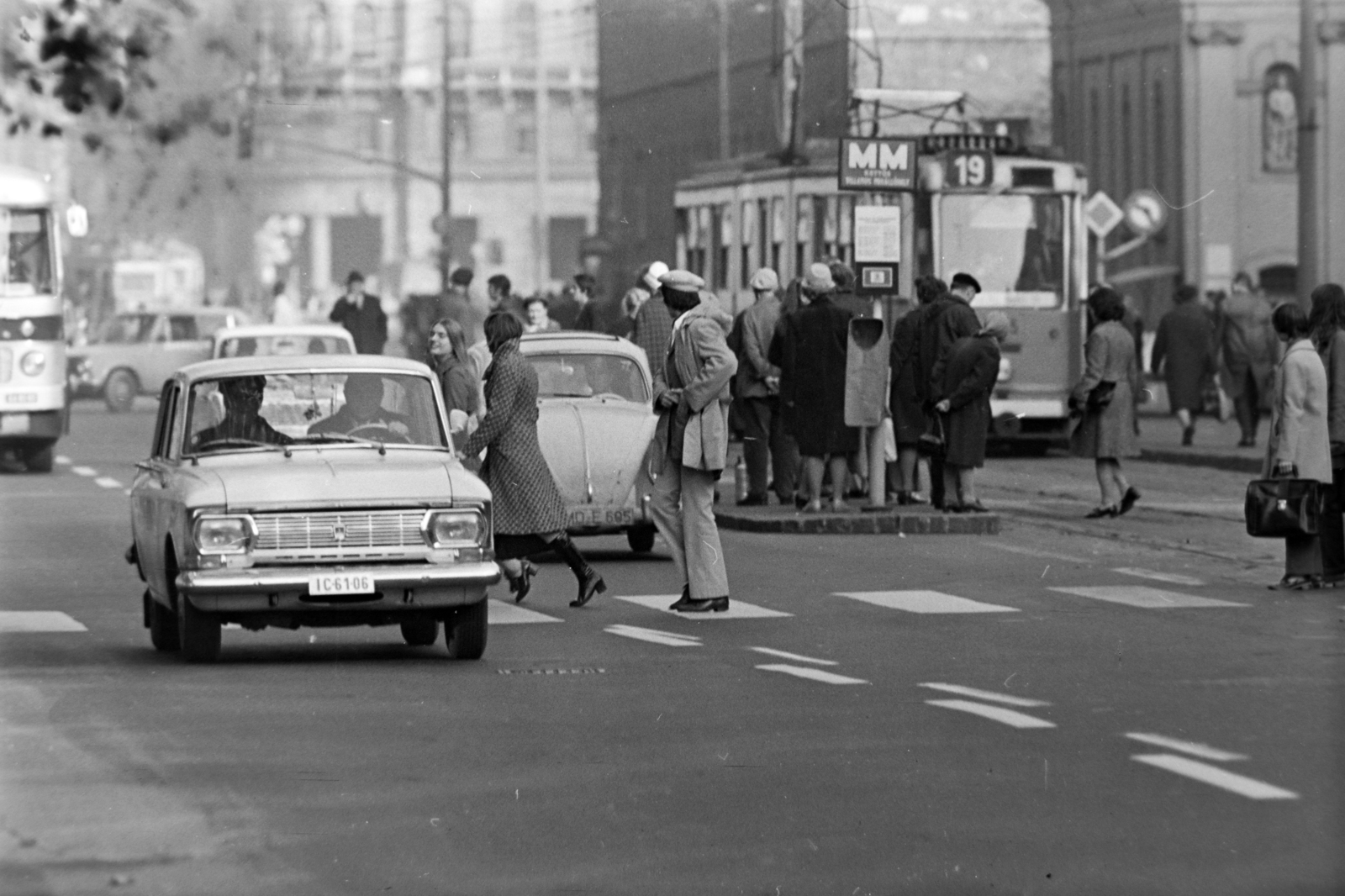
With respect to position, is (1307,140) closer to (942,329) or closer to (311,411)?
(942,329)

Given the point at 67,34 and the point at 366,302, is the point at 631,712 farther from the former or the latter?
the point at 366,302

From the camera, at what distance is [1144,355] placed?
5019 cm

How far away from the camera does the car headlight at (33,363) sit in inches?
1248

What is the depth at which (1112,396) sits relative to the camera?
23.8 m

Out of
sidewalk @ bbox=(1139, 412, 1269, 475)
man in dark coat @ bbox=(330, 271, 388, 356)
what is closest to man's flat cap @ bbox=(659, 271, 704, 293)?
sidewalk @ bbox=(1139, 412, 1269, 475)

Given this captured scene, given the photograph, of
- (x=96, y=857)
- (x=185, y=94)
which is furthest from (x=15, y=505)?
(x=185, y=94)

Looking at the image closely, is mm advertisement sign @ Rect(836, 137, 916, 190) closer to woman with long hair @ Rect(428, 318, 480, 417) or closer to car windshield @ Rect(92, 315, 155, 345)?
woman with long hair @ Rect(428, 318, 480, 417)

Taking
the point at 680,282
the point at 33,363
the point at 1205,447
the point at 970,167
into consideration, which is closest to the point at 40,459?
the point at 33,363

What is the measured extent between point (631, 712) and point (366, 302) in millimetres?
22727

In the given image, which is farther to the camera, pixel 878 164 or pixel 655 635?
pixel 878 164

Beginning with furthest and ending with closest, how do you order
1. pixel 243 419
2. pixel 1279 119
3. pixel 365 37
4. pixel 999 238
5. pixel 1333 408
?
1. pixel 1279 119
2. pixel 365 37
3. pixel 999 238
4. pixel 1333 408
5. pixel 243 419

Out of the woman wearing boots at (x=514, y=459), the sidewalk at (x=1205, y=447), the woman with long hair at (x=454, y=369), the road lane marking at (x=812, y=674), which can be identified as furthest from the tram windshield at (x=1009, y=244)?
the road lane marking at (x=812, y=674)

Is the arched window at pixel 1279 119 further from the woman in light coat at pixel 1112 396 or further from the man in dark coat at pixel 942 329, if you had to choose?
the man in dark coat at pixel 942 329

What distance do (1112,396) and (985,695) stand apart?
11445 mm
